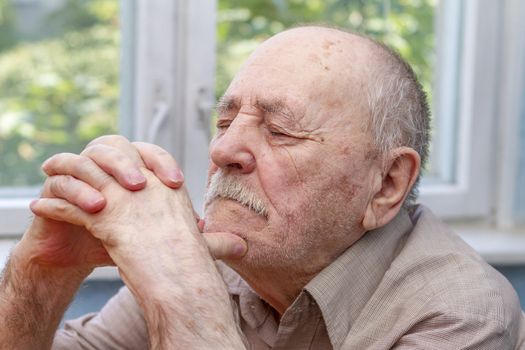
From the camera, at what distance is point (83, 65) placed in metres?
2.28

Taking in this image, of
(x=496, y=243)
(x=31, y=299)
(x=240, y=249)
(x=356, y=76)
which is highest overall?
(x=356, y=76)

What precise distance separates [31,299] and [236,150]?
0.43 metres

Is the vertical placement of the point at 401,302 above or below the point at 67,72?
below

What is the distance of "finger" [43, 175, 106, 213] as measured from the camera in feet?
4.06

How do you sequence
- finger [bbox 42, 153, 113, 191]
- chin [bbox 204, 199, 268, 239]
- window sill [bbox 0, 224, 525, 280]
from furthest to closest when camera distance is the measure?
window sill [bbox 0, 224, 525, 280]
chin [bbox 204, 199, 268, 239]
finger [bbox 42, 153, 113, 191]

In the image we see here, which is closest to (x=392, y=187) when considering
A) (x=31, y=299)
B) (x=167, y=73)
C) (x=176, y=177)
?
(x=176, y=177)

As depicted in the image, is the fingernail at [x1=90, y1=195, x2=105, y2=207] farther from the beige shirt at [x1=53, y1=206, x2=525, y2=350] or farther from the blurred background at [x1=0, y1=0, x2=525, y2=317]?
the blurred background at [x1=0, y1=0, x2=525, y2=317]

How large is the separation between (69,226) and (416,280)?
0.54 meters

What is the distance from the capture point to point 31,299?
152 centimetres

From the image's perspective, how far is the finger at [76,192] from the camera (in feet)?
4.06

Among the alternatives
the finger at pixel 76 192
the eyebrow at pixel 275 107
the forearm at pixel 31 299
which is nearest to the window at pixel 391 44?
the forearm at pixel 31 299

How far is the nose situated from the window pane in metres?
0.92

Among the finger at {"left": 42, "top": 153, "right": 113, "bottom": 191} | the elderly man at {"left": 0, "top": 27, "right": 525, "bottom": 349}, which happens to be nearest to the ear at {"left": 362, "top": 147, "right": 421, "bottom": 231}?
the elderly man at {"left": 0, "top": 27, "right": 525, "bottom": 349}

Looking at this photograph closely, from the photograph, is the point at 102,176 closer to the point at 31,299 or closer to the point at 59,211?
the point at 59,211
